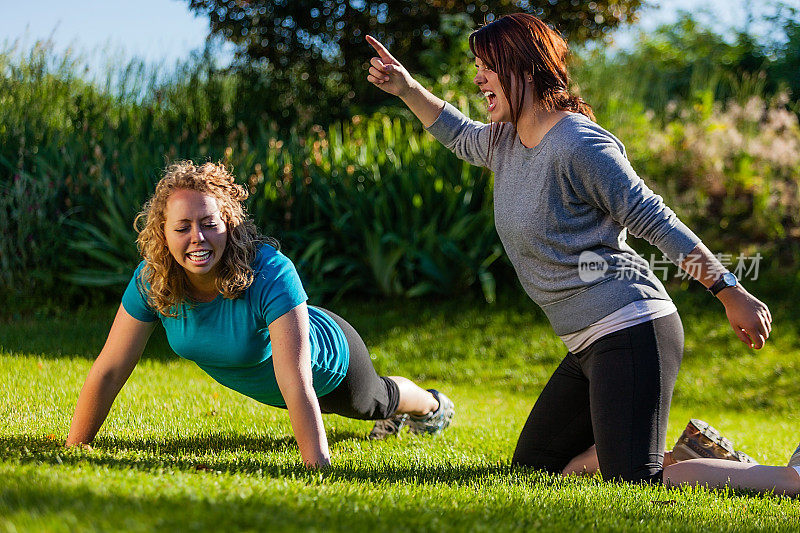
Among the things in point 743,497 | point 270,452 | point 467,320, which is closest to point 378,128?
point 467,320

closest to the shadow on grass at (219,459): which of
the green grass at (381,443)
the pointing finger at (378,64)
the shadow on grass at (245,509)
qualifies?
the green grass at (381,443)

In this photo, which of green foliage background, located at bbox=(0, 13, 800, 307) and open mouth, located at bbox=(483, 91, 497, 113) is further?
green foliage background, located at bbox=(0, 13, 800, 307)

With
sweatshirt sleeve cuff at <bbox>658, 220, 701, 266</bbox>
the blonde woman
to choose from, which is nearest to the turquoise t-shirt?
the blonde woman

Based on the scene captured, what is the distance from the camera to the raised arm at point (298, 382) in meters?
3.19

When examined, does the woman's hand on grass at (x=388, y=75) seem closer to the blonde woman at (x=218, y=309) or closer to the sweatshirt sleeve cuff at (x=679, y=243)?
the blonde woman at (x=218, y=309)

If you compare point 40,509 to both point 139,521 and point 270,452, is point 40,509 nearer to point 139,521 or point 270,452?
point 139,521

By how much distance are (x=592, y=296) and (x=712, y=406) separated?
4216 mm

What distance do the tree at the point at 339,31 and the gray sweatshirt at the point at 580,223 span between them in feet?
29.4

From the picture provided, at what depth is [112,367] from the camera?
3.48 m

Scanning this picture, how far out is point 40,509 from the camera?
7.18 ft

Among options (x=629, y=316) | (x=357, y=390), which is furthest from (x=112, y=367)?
(x=629, y=316)

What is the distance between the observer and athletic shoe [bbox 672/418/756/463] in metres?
3.94

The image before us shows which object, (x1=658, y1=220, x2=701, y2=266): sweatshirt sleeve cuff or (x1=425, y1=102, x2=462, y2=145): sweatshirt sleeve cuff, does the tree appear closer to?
(x1=425, y1=102, x2=462, y2=145): sweatshirt sleeve cuff

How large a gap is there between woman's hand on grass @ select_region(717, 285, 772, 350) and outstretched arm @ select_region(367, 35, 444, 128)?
160 cm
